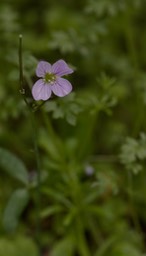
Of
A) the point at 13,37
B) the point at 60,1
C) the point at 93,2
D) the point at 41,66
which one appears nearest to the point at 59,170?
the point at 41,66

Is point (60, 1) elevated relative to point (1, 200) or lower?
elevated

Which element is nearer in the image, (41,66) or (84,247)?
(41,66)

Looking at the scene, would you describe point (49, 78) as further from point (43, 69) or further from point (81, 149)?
point (81, 149)

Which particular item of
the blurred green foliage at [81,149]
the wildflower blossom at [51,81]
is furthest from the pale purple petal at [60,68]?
the blurred green foliage at [81,149]

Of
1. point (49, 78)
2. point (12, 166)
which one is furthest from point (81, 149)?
point (49, 78)

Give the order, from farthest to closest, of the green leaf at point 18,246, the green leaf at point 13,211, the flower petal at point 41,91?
the green leaf at point 18,246, the green leaf at point 13,211, the flower petal at point 41,91

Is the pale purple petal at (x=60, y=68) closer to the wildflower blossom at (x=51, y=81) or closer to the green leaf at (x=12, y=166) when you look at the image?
the wildflower blossom at (x=51, y=81)

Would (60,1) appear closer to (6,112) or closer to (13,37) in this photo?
(13,37)

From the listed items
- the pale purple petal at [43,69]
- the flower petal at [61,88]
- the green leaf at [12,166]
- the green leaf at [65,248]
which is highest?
the pale purple petal at [43,69]
